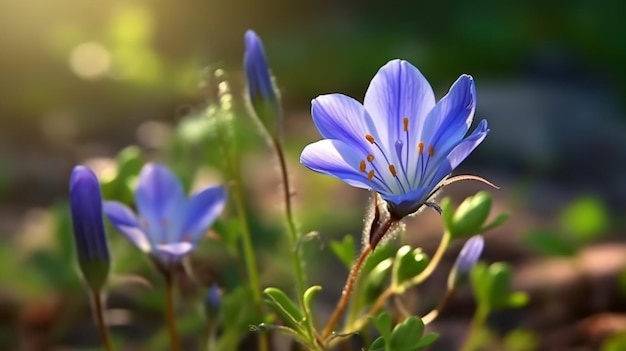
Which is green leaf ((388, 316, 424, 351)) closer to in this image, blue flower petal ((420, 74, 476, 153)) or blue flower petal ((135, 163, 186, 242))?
blue flower petal ((420, 74, 476, 153))

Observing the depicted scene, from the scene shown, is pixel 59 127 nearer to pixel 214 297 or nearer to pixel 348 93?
pixel 348 93

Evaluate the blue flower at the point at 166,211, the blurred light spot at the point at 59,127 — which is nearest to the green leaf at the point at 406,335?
the blue flower at the point at 166,211

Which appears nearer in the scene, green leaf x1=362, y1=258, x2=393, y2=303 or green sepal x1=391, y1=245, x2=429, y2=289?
green sepal x1=391, y1=245, x2=429, y2=289

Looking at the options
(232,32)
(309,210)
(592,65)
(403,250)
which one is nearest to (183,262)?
(403,250)

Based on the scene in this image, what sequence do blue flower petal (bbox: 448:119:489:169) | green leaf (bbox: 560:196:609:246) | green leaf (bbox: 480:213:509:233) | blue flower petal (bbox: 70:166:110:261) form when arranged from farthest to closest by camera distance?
green leaf (bbox: 560:196:609:246) → green leaf (bbox: 480:213:509:233) → blue flower petal (bbox: 70:166:110:261) → blue flower petal (bbox: 448:119:489:169)

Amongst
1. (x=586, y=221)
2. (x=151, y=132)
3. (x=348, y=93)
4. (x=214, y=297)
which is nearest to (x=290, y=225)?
(x=214, y=297)

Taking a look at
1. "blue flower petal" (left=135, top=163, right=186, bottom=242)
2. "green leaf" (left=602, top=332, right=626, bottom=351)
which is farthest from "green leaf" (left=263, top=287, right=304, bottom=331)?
"green leaf" (left=602, top=332, right=626, bottom=351)

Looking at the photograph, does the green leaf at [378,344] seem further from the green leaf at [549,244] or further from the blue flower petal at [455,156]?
the green leaf at [549,244]

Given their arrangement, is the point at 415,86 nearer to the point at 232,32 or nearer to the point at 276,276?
the point at 276,276
